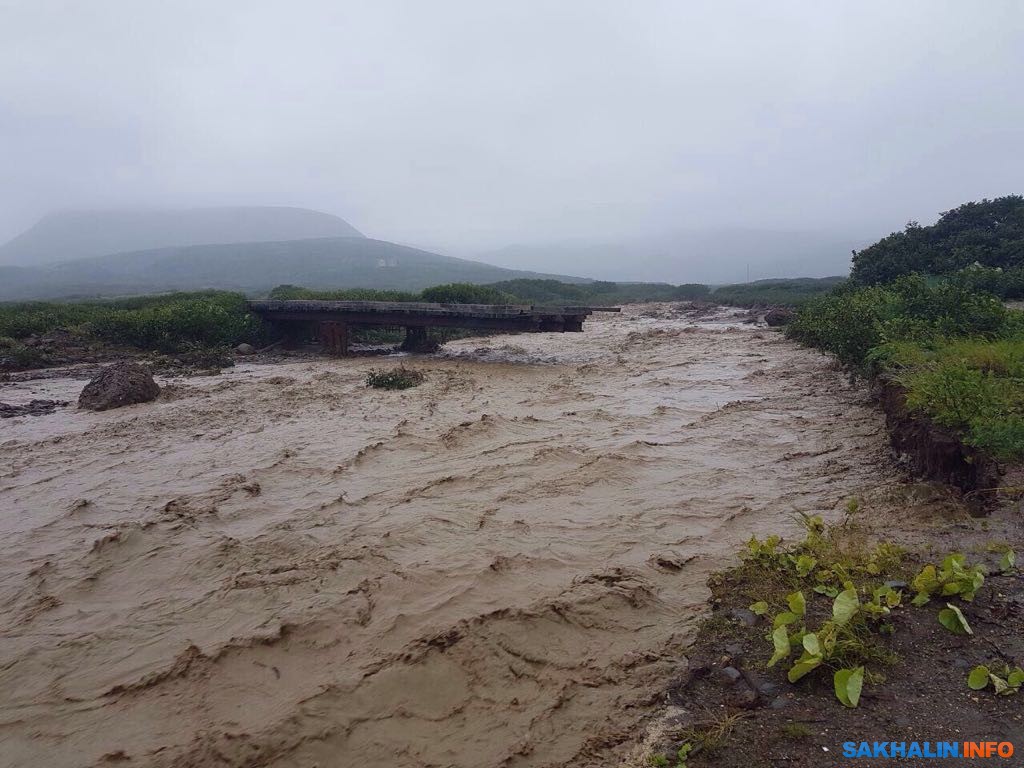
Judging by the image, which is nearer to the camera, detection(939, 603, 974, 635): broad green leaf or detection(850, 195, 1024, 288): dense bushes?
detection(939, 603, 974, 635): broad green leaf

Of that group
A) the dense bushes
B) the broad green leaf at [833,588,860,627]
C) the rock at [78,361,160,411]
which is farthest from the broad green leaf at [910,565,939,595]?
the dense bushes

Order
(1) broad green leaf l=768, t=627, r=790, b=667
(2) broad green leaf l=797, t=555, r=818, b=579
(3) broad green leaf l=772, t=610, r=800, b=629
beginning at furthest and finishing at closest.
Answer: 1. (2) broad green leaf l=797, t=555, r=818, b=579
2. (3) broad green leaf l=772, t=610, r=800, b=629
3. (1) broad green leaf l=768, t=627, r=790, b=667

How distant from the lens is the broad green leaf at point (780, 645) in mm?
3129

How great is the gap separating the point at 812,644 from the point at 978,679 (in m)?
0.70

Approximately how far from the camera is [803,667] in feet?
9.95

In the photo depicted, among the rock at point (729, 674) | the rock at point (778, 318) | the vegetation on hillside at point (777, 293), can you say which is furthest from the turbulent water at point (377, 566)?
the vegetation on hillside at point (777, 293)

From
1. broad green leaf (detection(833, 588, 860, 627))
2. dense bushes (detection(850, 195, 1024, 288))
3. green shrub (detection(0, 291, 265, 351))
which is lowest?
broad green leaf (detection(833, 588, 860, 627))

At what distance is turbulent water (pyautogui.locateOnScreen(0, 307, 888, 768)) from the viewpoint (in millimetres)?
3234

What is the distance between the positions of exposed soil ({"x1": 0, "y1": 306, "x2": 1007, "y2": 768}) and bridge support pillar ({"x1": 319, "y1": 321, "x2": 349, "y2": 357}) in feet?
26.5

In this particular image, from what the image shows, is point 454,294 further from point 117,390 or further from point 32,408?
point 32,408

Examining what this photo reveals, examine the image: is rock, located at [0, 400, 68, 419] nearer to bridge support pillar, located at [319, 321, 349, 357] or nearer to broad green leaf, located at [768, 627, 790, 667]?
bridge support pillar, located at [319, 321, 349, 357]

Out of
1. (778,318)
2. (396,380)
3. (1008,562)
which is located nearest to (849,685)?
(1008,562)

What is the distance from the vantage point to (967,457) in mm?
5309

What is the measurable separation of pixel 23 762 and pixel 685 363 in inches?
576
